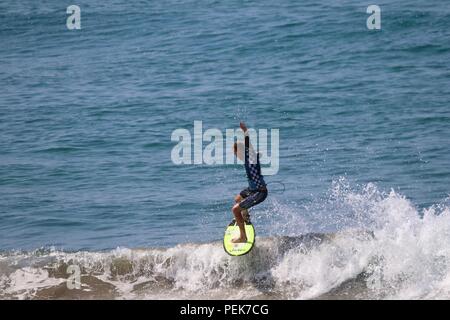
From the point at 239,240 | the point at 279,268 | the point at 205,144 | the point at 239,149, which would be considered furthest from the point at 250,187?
the point at 205,144

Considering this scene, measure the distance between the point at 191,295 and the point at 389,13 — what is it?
19.8 meters

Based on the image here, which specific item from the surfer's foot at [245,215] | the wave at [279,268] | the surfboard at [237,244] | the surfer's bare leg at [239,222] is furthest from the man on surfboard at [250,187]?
the wave at [279,268]

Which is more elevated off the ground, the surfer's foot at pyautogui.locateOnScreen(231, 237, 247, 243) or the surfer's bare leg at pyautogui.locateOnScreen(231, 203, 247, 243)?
the surfer's bare leg at pyautogui.locateOnScreen(231, 203, 247, 243)

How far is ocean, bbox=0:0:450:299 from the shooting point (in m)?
16.1

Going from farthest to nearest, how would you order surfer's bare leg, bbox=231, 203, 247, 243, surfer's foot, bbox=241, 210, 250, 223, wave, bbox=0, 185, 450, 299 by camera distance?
1. surfer's foot, bbox=241, 210, 250, 223
2. surfer's bare leg, bbox=231, 203, 247, 243
3. wave, bbox=0, 185, 450, 299

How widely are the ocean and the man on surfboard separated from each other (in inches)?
33.8

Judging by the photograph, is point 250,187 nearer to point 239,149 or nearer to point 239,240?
point 239,149

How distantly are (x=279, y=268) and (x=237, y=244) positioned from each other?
869 mm

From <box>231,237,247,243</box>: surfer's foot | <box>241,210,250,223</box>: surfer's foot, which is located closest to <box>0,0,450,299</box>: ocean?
<box>231,237,247,243</box>: surfer's foot

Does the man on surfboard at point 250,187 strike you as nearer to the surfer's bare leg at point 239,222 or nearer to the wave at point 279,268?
the surfer's bare leg at point 239,222

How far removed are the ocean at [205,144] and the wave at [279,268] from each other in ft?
0.13

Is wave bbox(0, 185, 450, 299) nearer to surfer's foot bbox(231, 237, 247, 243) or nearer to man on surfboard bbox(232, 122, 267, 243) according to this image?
surfer's foot bbox(231, 237, 247, 243)
